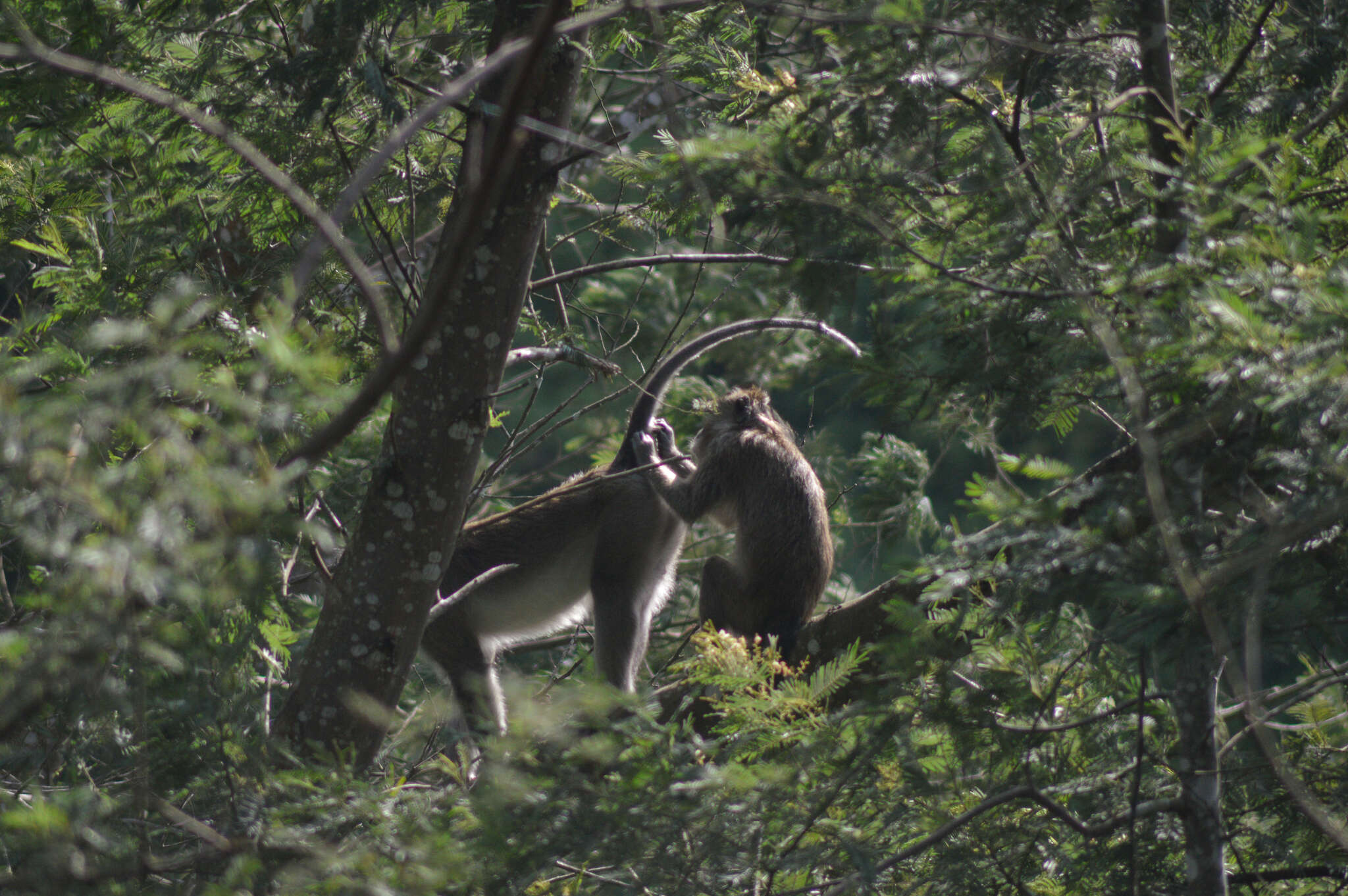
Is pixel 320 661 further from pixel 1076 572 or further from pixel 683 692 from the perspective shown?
pixel 1076 572

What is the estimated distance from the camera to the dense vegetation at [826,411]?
2008 mm

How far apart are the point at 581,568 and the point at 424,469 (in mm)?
2937

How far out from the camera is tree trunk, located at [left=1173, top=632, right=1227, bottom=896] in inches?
109

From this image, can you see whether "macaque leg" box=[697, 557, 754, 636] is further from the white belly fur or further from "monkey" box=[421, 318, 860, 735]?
the white belly fur

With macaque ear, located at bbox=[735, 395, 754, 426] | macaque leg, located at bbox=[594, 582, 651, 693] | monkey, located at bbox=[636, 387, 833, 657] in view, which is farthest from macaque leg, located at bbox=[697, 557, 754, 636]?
macaque ear, located at bbox=[735, 395, 754, 426]

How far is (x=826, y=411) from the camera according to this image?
3285 millimetres

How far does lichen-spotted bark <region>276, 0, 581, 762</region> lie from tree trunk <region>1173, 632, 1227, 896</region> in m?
2.33

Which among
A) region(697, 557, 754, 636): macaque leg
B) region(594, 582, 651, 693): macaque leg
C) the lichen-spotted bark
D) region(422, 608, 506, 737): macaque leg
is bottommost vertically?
region(422, 608, 506, 737): macaque leg

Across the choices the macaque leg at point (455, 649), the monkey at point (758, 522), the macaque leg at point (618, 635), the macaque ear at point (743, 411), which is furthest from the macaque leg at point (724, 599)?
the macaque leg at point (455, 649)

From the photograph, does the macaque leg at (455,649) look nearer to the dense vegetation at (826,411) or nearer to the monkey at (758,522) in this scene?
the monkey at (758,522)

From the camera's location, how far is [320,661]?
3.35 m

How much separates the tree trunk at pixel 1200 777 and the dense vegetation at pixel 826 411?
0.05ft

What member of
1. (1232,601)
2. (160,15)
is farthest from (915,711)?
(160,15)

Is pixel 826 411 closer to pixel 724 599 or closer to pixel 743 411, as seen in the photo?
pixel 724 599
